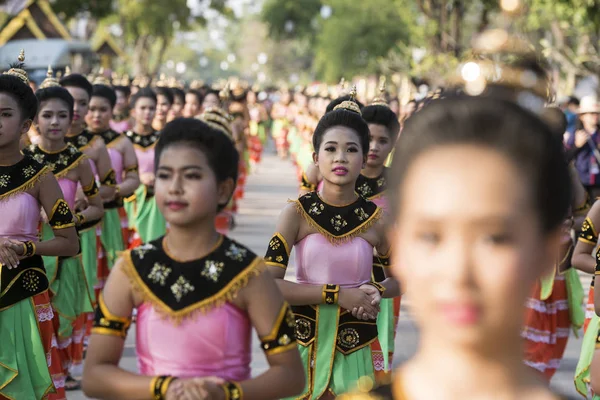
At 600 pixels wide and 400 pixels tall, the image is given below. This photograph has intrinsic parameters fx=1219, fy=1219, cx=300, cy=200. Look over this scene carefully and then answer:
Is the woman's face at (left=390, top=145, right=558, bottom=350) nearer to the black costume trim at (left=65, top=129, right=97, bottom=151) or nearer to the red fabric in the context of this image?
the red fabric

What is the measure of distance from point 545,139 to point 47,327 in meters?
4.60

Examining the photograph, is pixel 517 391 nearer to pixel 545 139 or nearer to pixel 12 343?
pixel 545 139

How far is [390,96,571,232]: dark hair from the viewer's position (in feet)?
6.64

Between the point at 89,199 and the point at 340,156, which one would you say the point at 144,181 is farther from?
the point at 340,156

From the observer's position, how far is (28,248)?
5.80 m

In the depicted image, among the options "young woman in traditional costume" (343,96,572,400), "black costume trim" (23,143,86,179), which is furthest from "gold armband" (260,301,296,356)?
"black costume trim" (23,143,86,179)

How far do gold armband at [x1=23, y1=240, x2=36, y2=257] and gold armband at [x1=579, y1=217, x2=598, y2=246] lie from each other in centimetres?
267

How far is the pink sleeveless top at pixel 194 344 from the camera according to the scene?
11.0ft

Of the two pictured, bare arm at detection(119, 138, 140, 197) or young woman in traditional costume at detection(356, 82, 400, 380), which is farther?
bare arm at detection(119, 138, 140, 197)

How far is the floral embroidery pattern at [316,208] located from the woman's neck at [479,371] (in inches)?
138

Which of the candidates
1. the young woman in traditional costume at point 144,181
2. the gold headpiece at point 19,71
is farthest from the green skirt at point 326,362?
the young woman in traditional costume at point 144,181

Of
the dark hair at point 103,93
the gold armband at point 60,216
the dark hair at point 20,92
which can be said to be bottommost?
the gold armband at point 60,216

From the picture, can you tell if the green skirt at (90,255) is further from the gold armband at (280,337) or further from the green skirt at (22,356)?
the gold armband at (280,337)

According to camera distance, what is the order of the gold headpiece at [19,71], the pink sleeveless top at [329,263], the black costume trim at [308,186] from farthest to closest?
1. the black costume trim at [308,186]
2. the gold headpiece at [19,71]
3. the pink sleeveless top at [329,263]
